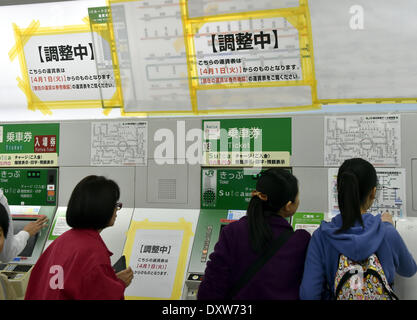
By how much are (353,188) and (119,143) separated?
1.89m

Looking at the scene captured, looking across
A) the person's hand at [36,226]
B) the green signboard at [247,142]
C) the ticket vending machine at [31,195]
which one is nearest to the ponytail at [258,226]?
the green signboard at [247,142]

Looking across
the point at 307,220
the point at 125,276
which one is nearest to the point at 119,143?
the point at 125,276

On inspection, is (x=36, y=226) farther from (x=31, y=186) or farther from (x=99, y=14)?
(x=99, y=14)

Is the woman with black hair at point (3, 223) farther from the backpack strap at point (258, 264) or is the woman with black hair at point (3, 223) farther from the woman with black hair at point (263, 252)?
the backpack strap at point (258, 264)

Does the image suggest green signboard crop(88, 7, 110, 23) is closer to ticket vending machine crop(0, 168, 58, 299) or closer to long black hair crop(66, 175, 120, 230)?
ticket vending machine crop(0, 168, 58, 299)

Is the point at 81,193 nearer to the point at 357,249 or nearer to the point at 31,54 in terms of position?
the point at 357,249

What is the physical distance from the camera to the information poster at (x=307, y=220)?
8.81ft

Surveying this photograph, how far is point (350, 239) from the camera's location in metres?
1.63

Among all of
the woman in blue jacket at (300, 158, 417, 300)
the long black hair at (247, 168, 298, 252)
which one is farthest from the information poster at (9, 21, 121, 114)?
the woman in blue jacket at (300, 158, 417, 300)

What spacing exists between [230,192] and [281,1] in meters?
1.35

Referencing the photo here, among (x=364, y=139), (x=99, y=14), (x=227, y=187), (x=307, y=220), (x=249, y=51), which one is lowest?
(x=307, y=220)

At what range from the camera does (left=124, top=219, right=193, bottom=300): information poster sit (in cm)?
265

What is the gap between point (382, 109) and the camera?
2807 mm

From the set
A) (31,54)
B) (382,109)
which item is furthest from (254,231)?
(31,54)
